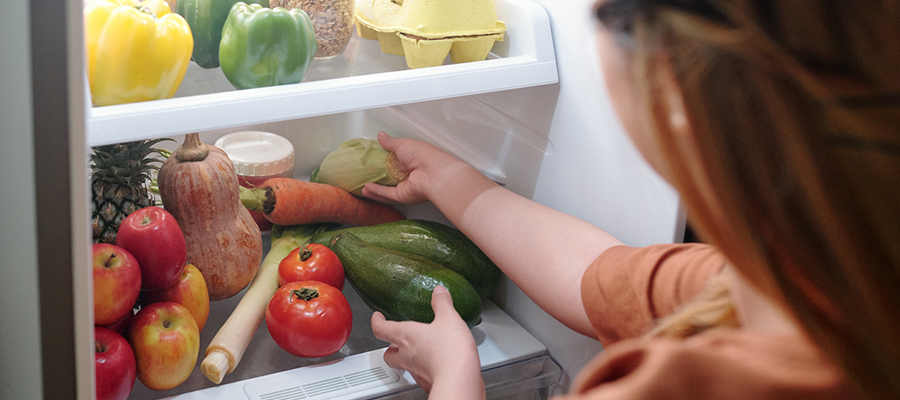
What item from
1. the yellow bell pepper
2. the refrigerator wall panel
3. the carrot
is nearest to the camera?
the refrigerator wall panel

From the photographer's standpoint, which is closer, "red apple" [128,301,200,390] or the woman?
the woman

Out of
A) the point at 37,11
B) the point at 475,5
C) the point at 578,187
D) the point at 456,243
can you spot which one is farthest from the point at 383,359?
the point at 37,11

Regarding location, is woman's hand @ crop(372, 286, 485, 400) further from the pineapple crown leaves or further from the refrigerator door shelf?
the pineapple crown leaves

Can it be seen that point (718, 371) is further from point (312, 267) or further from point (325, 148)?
point (325, 148)

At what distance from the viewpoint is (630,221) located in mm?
861

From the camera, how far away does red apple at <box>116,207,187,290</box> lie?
792mm

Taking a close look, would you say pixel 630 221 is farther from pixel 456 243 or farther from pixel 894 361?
pixel 894 361

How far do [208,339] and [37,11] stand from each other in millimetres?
618

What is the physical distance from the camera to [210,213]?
3.06 feet

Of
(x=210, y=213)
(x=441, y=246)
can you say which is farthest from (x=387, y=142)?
(x=210, y=213)

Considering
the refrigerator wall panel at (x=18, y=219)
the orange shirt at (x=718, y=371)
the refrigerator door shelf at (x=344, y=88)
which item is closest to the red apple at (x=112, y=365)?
the refrigerator wall panel at (x=18, y=219)

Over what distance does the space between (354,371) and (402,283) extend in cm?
16

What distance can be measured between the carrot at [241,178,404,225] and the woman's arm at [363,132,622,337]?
0.12m

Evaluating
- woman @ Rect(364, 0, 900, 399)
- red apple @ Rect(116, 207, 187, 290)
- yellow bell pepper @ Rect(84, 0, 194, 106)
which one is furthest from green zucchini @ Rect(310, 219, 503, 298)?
woman @ Rect(364, 0, 900, 399)
